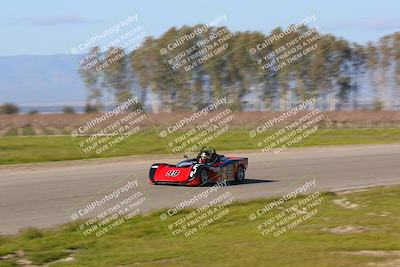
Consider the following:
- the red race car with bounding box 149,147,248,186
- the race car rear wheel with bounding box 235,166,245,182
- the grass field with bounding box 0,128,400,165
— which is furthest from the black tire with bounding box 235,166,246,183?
the grass field with bounding box 0,128,400,165

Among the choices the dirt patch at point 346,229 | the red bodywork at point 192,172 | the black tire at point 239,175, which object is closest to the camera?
the dirt patch at point 346,229

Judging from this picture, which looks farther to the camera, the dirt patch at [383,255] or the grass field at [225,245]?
the grass field at [225,245]

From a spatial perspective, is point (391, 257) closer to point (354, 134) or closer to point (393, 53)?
point (354, 134)

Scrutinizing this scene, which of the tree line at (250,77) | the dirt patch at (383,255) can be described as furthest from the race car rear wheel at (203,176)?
the tree line at (250,77)

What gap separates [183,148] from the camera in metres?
35.4

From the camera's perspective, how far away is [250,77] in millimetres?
86938

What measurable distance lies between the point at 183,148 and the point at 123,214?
2024 cm

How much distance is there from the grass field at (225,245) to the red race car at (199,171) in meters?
4.53

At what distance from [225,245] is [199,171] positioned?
8.05 m

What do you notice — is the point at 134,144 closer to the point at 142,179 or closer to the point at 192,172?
the point at 142,179

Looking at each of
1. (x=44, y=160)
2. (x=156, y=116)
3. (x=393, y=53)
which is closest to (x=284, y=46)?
(x=393, y=53)

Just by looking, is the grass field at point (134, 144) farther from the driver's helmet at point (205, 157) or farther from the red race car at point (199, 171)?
the driver's helmet at point (205, 157)

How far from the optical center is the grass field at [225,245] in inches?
418

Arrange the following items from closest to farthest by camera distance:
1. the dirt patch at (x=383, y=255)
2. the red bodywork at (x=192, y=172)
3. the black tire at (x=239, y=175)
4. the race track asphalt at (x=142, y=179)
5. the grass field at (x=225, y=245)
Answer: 1. the dirt patch at (x=383, y=255)
2. the grass field at (x=225, y=245)
3. the race track asphalt at (x=142, y=179)
4. the red bodywork at (x=192, y=172)
5. the black tire at (x=239, y=175)
